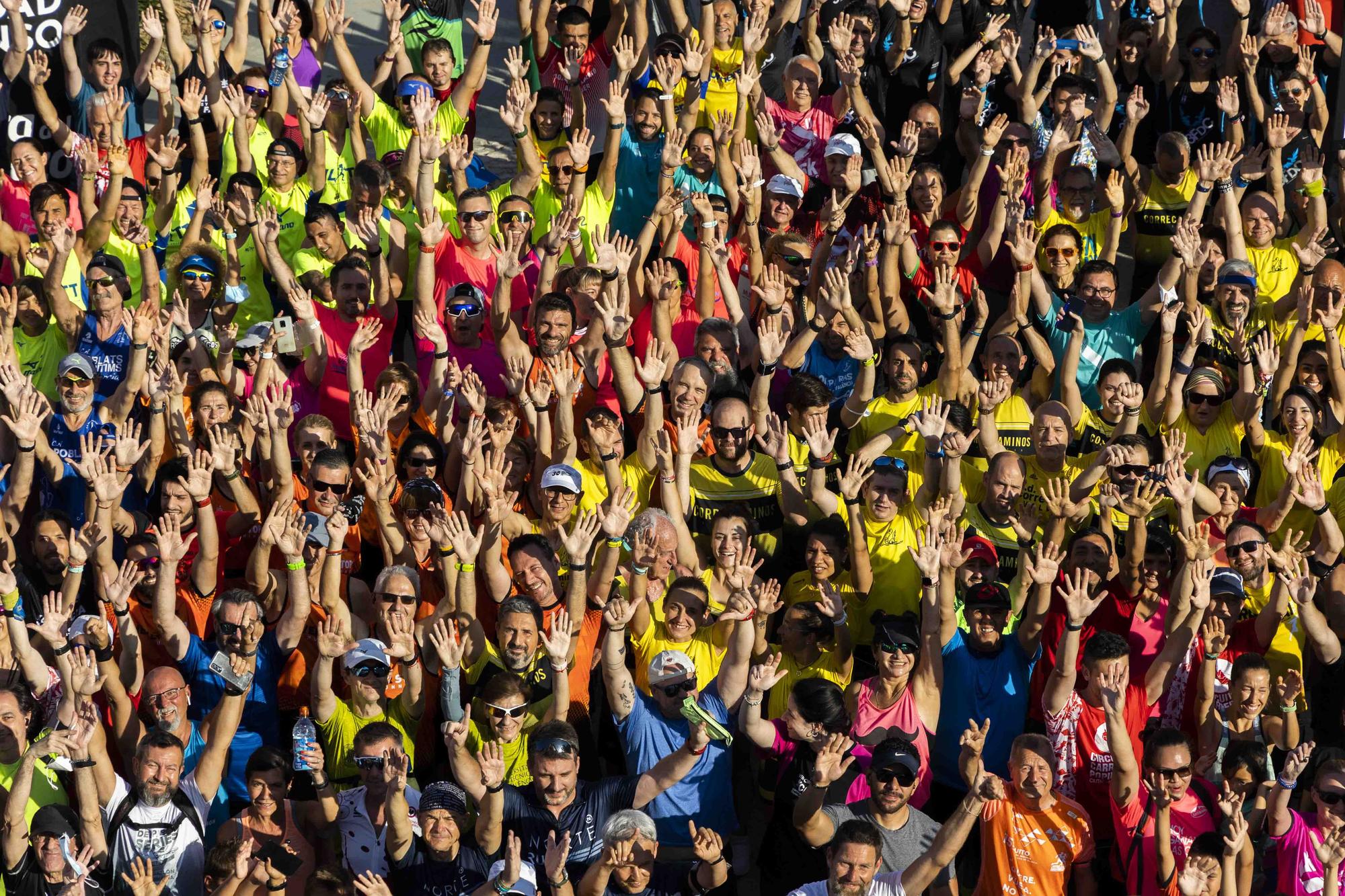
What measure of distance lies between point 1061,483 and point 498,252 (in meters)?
3.15

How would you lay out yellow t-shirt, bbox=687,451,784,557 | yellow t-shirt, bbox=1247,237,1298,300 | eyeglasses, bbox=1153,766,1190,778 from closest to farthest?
1. eyeglasses, bbox=1153,766,1190,778
2. yellow t-shirt, bbox=687,451,784,557
3. yellow t-shirt, bbox=1247,237,1298,300

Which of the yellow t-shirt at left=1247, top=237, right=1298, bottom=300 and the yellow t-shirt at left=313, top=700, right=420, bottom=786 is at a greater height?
A: the yellow t-shirt at left=1247, top=237, right=1298, bottom=300

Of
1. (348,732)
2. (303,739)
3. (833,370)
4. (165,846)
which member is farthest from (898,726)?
(165,846)

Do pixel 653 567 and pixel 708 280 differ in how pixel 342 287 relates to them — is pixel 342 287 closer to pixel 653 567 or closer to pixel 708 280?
pixel 708 280

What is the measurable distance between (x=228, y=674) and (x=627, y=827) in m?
1.89

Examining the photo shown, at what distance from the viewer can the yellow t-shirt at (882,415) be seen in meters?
10.0

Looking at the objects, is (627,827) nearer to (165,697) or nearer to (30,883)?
(165,697)

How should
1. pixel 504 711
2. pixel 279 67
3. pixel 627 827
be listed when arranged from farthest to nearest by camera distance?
pixel 279 67, pixel 504 711, pixel 627 827

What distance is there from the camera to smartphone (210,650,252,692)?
27.3 feet

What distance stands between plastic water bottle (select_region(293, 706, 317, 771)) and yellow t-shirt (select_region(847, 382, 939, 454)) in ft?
10.5

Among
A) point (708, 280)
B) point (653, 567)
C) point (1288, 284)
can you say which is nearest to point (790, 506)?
point (653, 567)

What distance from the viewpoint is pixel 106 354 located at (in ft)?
33.7

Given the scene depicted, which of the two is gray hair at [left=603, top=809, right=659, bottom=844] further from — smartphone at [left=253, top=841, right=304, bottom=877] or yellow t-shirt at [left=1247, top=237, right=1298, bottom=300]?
yellow t-shirt at [left=1247, top=237, right=1298, bottom=300]

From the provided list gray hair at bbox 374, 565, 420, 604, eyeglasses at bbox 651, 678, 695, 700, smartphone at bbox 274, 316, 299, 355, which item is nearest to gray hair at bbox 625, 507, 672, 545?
eyeglasses at bbox 651, 678, 695, 700
